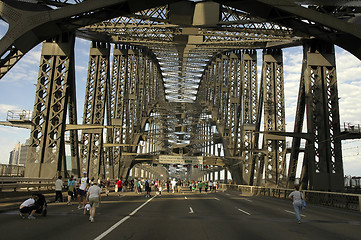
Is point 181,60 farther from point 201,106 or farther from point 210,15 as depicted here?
point 210,15

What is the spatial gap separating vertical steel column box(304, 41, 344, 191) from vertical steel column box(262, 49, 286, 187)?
26.3 ft

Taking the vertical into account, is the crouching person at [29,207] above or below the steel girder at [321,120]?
below

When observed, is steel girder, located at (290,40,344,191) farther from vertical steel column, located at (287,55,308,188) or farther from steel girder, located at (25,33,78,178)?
steel girder, located at (25,33,78,178)

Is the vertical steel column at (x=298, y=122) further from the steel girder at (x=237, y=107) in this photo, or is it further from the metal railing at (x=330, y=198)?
the steel girder at (x=237, y=107)

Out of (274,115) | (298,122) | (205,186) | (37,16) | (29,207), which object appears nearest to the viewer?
(29,207)

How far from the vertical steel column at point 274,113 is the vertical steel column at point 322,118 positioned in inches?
315

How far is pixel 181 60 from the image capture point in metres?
75.8

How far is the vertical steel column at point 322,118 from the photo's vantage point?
1005 inches

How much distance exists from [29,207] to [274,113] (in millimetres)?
28564

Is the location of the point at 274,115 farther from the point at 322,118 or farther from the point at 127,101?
the point at 127,101

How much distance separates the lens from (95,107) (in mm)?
36781

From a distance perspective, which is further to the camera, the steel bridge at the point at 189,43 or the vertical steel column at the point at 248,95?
the vertical steel column at the point at 248,95

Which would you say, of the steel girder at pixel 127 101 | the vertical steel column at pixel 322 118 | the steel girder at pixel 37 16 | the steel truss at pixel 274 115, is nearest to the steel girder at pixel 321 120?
the vertical steel column at pixel 322 118

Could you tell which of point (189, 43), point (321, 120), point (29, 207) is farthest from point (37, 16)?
point (321, 120)
